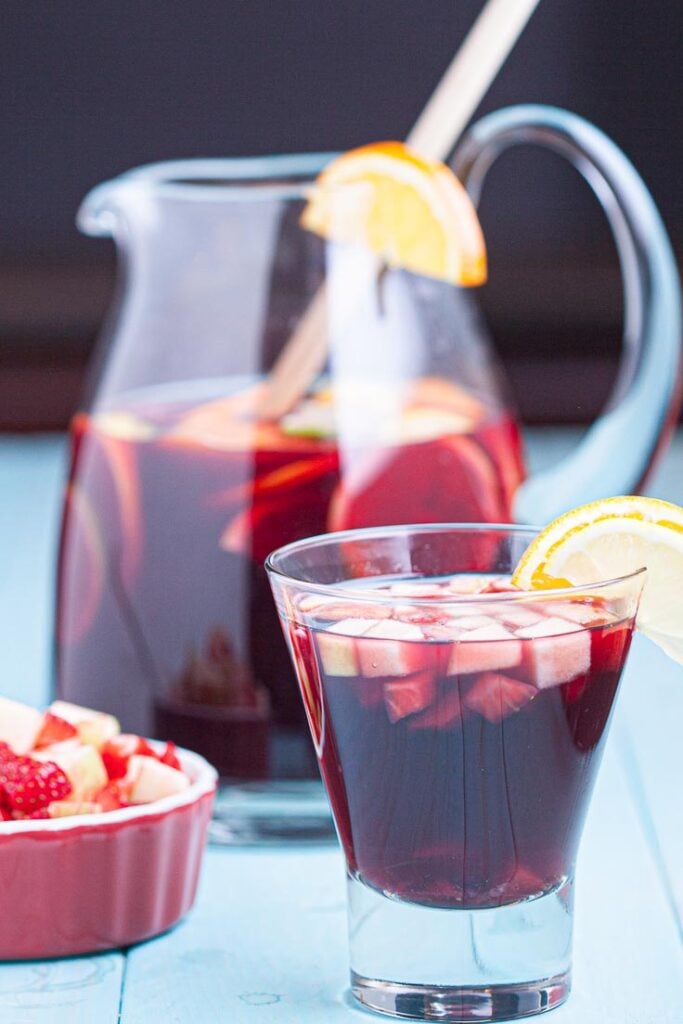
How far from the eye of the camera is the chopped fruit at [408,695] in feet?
2.98

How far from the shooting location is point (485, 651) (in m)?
0.90

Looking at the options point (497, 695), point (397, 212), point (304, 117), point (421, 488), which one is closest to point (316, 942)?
point (497, 695)

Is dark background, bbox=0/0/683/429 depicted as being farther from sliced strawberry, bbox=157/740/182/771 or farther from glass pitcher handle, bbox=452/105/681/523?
sliced strawberry, bbox=157/740/182/771

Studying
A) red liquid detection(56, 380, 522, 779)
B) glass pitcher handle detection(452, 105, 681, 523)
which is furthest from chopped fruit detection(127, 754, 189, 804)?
glass pitcher handle detection(452, 105, 681, 523)

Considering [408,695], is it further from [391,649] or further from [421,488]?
[421,488]

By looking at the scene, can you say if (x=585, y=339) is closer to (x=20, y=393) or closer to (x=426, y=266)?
(x=20, y=393)

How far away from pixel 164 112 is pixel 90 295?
15.5 inches

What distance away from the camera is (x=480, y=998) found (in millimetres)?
937

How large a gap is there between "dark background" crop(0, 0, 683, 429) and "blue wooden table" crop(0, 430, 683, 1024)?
2.12 metres

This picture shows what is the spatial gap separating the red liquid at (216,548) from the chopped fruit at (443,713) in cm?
31

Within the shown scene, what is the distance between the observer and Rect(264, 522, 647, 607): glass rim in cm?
89

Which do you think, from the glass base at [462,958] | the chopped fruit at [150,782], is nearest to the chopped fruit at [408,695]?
the glass base at [462,958]

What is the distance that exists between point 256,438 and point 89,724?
0.24 m

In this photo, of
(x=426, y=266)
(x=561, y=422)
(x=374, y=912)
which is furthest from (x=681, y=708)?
(x=561, y=422)
